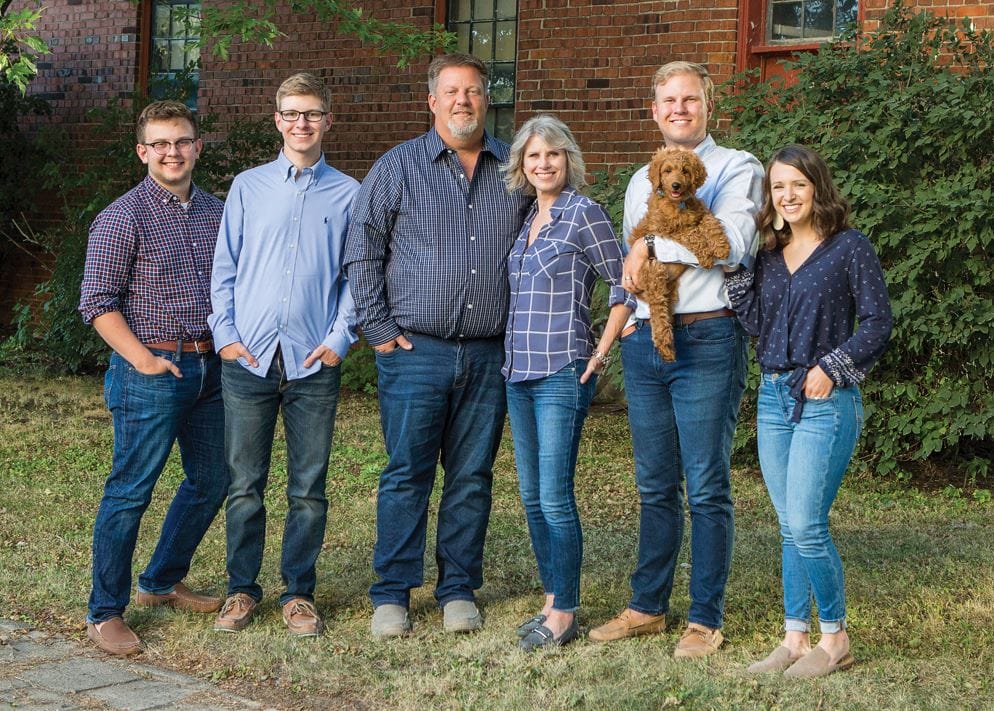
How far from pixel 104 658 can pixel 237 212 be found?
177 centimetres

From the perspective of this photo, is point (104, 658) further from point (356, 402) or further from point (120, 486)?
point (356, 402)

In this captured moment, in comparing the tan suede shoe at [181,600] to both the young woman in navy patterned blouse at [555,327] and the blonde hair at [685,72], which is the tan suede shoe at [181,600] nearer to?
the young woman in navy patterned blouse at [555,327]

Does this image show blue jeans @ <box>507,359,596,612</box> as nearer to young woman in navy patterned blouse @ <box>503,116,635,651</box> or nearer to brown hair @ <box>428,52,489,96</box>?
young woman in navy patterned blouse @ <box>503,116,635,651</box>

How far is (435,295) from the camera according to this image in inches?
189

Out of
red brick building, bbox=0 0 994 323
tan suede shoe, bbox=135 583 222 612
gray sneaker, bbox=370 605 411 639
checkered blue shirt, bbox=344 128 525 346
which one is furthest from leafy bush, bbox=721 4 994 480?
tan suede shoe, bbox=135 583 222 612

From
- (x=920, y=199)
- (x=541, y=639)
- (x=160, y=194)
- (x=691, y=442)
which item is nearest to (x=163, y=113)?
(x=160, y=194)

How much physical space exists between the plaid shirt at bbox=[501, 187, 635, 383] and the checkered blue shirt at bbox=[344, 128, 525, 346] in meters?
0.20

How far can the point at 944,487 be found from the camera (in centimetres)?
786

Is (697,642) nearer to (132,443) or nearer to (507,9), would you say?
(132,443)

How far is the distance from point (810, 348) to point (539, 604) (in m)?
1.82

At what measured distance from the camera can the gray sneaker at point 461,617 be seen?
4.96 meters

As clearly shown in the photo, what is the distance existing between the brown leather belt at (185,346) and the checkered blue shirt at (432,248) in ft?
1.97

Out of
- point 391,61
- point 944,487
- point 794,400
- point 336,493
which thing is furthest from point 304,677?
point 391,61

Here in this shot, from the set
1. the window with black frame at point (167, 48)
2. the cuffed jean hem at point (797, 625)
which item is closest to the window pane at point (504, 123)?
the window with black frame at point (167, 48)
